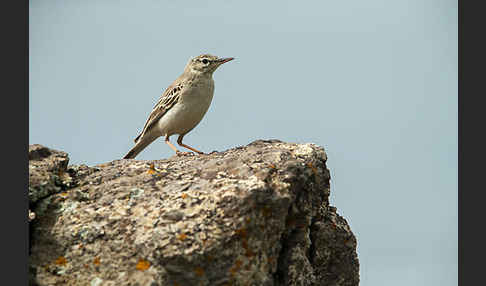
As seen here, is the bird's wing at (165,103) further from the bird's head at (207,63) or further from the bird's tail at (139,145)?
the bird's head at (207,63)

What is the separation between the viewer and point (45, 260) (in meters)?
5.11

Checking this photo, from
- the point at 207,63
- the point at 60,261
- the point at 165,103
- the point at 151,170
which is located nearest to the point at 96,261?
the point at 60,261

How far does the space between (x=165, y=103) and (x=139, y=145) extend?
114cm

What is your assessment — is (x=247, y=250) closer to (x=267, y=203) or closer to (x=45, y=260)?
(x=267, y=203)

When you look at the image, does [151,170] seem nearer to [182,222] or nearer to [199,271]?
[182,222]

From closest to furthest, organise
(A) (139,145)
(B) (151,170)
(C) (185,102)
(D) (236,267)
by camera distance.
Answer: (D) (236,267) < (B) (151,170) < (C) (185,102) < (A) (139,145)

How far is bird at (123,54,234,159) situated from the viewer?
30.7 feet

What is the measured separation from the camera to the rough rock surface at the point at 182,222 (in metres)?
4.77

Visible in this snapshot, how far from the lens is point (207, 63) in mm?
9602

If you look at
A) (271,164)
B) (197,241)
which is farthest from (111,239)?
(271,164)

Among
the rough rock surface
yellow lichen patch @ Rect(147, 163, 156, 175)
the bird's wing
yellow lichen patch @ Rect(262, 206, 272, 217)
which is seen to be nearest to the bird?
the bird's wing

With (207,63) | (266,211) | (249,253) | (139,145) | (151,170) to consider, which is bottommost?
(249,253)

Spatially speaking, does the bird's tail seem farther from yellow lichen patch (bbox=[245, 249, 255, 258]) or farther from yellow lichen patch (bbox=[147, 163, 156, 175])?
yellow lichen patch (bbox=[245, 249, 255, 258])

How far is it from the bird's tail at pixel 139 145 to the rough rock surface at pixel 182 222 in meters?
3.88
